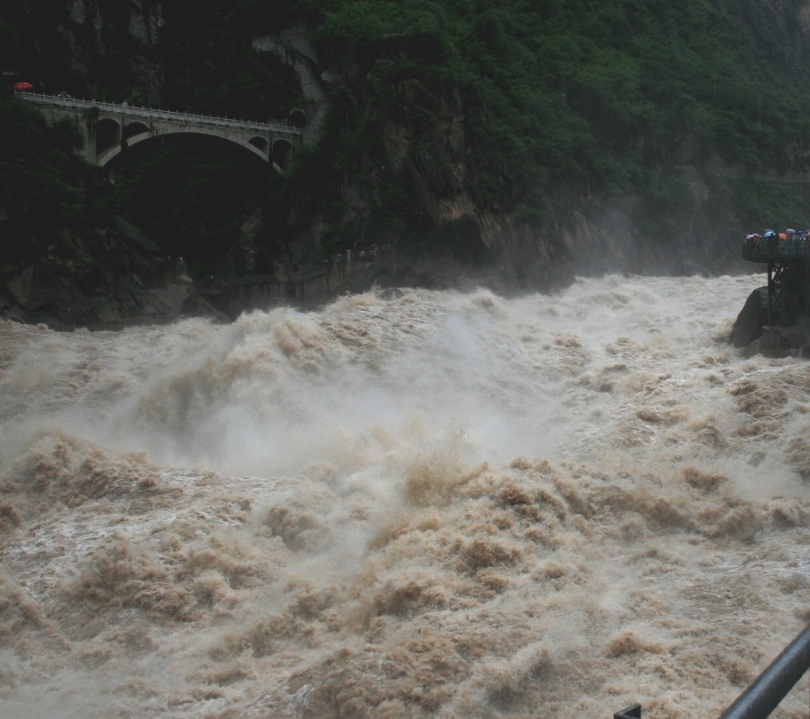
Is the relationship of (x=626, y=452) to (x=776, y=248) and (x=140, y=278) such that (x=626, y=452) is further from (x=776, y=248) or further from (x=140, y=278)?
(x=140, y=278)

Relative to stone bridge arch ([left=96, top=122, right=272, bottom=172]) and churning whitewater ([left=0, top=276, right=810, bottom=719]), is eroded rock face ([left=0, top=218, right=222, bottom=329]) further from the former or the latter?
stone bridge arch ([left=96, top=122, right=272, bottom=172])

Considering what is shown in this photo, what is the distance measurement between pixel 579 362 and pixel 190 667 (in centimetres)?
1819

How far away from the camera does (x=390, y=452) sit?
1961 centimetres

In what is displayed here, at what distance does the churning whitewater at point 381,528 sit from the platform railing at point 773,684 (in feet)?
6.55

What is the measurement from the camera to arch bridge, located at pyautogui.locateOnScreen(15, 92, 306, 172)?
38719mm

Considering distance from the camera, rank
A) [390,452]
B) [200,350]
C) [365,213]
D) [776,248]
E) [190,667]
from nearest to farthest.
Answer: [190,667]
[390,452]
[200,350]
[776,248]
[365,213]

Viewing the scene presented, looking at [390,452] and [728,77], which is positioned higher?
[728,77]

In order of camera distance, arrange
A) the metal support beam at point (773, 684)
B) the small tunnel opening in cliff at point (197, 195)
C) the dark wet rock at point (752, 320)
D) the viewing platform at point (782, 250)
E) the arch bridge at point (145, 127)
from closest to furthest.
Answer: the metal support beam at point (773, 684) → the viewing platform at point (782, 250) → the dark wet rock at point (752, 320) → the arch bridge at point (145, 127) → the small tunnel opening in cliff at point (197, 195)

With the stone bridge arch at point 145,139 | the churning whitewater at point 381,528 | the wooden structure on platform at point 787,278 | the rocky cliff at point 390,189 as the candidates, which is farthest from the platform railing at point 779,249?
the stone bridge arch at point 145,139

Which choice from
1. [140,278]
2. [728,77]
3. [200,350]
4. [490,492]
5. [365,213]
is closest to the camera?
[490,492]

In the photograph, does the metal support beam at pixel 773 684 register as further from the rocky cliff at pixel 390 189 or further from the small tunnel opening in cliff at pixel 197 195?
the small tunnel opening in cliff at pixel 197 195

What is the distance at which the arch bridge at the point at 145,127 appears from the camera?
127 feet

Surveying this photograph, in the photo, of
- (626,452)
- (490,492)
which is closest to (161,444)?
(490,492)

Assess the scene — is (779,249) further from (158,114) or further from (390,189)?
(158,114)
